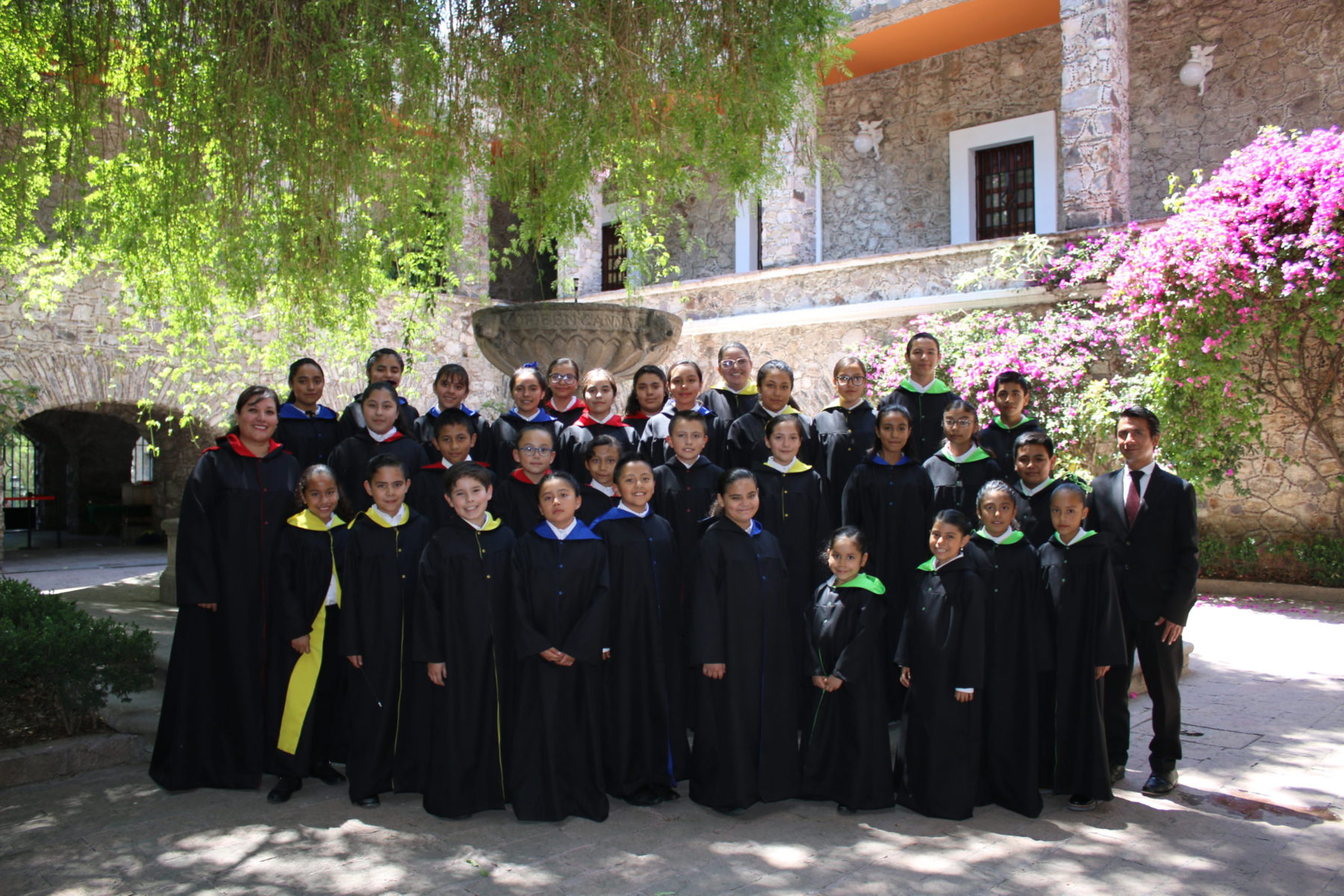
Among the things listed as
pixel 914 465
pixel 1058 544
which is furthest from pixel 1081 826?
pixel 914 465

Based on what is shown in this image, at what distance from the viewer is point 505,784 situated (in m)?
4.11

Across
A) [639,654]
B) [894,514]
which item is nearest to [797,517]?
[894,514]

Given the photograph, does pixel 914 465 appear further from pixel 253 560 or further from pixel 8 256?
pixel 8 256

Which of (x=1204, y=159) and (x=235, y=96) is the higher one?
(x=1204, y=159)

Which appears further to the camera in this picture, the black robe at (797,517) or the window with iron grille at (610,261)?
the window with iron grille at (610,261)

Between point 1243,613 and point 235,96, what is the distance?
9.23 metres

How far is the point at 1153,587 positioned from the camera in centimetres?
434

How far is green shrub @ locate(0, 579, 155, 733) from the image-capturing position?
15.3 ft

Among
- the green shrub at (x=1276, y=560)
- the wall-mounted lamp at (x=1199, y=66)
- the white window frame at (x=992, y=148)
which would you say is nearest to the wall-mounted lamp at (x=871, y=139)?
the white window frame at (x=992, y=148)

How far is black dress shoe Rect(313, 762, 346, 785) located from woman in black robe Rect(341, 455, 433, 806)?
0.71 feet

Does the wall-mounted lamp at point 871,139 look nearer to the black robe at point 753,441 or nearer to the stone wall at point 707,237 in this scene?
the stone wall at point 707,237

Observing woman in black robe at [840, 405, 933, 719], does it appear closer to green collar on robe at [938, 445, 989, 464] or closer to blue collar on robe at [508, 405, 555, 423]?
green collar on robe at [938, 445, 989, 464]

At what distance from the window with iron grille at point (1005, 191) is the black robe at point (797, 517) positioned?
10.2 metres

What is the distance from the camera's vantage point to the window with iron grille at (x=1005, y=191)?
13.9 m
